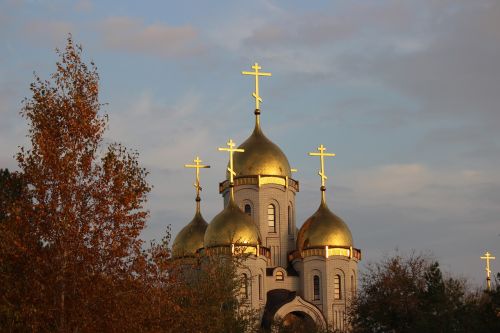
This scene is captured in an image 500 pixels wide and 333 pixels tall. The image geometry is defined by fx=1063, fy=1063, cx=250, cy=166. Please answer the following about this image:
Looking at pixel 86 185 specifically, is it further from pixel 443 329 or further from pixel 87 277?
pixel 443 329

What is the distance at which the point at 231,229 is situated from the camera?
49.9 m

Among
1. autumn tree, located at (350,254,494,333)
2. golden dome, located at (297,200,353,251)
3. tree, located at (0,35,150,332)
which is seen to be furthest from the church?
tree, located at (0,35,150,332)

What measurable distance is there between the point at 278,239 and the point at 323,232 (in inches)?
114

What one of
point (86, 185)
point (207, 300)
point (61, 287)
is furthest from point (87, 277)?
point (207, 300)

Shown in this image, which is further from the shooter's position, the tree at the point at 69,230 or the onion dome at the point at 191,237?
the onion dome at the point at 191,237

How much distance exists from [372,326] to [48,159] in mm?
20636

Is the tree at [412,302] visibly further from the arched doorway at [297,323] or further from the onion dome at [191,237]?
the onion dome at [191,237]

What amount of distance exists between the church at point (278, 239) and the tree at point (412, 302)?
495 inches

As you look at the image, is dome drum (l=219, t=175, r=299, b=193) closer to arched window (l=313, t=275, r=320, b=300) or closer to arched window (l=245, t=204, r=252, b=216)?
arched window (l=245, t=204, r=252, b=216)

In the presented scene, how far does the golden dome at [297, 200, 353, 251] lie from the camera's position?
52.6m

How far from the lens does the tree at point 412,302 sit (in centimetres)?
3447

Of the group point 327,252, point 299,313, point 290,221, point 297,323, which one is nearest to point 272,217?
point 290,221

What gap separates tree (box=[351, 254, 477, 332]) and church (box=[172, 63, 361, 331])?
12.6m

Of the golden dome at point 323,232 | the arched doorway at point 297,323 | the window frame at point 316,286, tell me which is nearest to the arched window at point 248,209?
the golden dome at point 323,232
